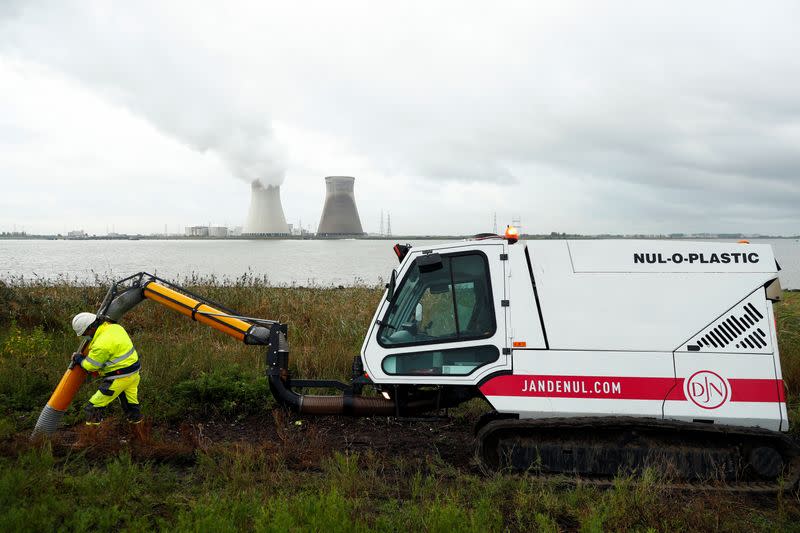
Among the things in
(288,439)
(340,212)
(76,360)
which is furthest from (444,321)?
(340,212)

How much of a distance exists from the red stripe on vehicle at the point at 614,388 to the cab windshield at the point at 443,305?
1.85 feet

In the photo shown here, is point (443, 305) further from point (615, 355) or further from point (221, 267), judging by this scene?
point (221, 267)

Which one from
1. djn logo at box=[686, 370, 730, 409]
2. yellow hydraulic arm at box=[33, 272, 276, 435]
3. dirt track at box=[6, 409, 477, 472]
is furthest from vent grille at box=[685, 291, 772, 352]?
yellow hydraulic arm at box=[33, 272, 276, 435]

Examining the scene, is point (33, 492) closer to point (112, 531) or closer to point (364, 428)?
point (112, 531)

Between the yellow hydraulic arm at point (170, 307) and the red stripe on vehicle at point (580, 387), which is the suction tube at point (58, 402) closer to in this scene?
the yellow hydraulic arm at point (170, 307)

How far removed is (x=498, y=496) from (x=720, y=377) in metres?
2.41

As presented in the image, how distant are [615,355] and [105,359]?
5785mm

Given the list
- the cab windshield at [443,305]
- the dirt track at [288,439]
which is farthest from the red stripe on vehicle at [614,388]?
the dirt track at [288,439]

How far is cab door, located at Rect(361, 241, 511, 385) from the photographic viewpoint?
5.73 metres

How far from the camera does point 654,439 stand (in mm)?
5535

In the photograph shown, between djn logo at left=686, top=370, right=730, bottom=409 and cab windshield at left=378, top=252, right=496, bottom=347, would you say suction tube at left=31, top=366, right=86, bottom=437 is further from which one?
djn logo at left=686, top=370, right=730, bottom=409

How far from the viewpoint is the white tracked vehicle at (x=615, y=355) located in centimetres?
538

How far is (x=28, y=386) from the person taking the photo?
27.6 feet

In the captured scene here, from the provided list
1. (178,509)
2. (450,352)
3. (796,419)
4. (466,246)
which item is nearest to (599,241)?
(466,246)
